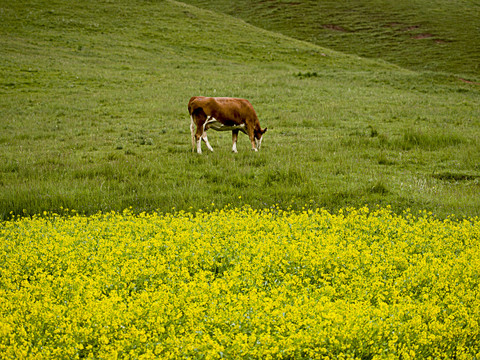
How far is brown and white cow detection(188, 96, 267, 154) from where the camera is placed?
51.0 ft

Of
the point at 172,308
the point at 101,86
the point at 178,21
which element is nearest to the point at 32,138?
the point at 101,86

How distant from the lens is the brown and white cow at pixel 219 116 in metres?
15.5

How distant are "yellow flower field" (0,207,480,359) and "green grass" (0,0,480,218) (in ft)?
6.17

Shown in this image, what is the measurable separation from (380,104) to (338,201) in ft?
51.4

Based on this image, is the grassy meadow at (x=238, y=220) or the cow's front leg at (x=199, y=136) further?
the cow's front leg at (x=199, y=136)

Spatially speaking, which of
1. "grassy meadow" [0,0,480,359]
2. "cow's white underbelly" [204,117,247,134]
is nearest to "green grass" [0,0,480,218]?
"grassy meadow" [0,0,480,359]

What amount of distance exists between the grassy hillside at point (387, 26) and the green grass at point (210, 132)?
13.1 m

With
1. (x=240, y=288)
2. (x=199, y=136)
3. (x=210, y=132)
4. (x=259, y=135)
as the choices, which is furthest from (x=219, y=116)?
(x=240, y=288)

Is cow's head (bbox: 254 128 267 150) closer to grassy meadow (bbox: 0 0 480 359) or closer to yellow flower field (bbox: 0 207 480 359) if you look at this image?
grassy meadow (bbox: 0 0 480 359)

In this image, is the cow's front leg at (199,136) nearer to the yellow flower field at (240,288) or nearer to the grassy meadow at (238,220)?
the grassy meadow at (238,220)

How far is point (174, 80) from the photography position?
31031 mm

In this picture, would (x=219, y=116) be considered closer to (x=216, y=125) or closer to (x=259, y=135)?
(x=216, y=125)

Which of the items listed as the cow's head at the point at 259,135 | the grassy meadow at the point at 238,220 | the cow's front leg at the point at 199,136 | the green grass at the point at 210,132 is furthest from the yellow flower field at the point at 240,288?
the cow's head at the point at 259,135

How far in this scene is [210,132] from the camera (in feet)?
67.2
